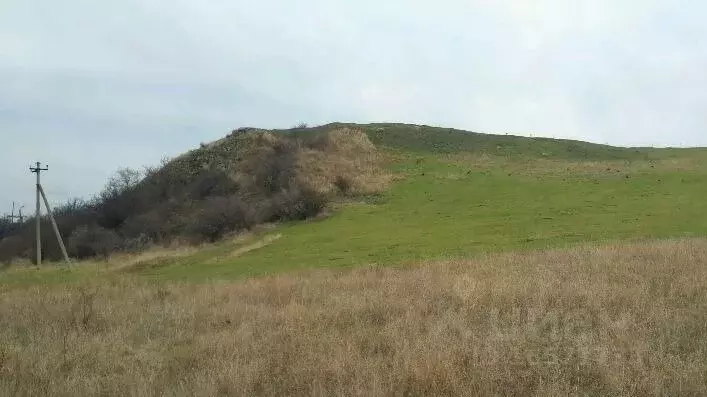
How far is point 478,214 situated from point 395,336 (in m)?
28.2

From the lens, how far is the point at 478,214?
37625 mm

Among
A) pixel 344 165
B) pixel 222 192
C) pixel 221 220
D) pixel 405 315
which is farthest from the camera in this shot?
pixel 222 192

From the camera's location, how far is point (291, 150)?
2329 inches

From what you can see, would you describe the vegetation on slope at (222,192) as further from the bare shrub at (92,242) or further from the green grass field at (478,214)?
the green grass field at (478,214)

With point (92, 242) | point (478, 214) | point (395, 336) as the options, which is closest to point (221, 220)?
point (92, 242)

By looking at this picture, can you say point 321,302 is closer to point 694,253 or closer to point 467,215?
point 694,253

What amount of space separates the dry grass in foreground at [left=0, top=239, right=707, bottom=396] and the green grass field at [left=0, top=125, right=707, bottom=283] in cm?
862

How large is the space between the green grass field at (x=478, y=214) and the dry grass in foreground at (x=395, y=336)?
28.3ft

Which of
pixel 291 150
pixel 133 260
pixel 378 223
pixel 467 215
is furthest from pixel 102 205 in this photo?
pixel 467 215

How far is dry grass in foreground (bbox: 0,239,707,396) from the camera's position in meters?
7.77

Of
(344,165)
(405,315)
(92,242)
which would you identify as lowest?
(92,242)

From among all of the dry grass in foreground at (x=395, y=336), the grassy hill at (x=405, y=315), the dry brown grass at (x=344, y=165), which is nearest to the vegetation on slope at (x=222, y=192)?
the dry brown grass at (x=344, y=165)

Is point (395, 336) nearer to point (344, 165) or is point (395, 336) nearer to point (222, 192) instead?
point (344, 165)

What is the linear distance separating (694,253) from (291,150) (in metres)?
45.2
